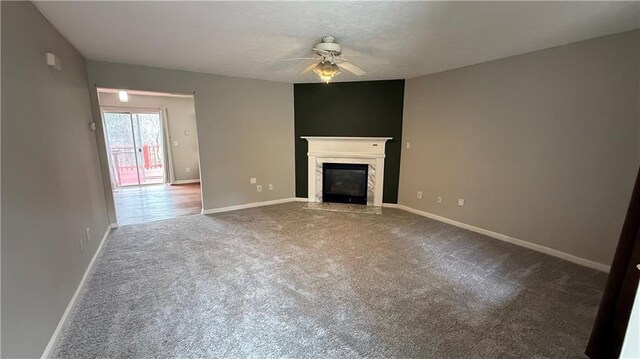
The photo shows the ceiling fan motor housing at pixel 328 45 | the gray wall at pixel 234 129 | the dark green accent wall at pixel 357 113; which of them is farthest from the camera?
the dark green accent wall at pixel 357 113

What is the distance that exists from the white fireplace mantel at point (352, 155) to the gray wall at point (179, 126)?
363 cm

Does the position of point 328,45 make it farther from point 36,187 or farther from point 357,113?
point 36,187

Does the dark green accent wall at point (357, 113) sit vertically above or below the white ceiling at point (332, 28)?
below

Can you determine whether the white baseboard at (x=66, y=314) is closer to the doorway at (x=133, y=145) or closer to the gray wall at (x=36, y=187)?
the gray wall at (x=36, y=187)

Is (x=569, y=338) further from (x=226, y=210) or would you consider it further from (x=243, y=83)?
(x=243, y=83)

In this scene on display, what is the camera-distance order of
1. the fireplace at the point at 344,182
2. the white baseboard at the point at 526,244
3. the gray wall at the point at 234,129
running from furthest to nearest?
the fireplace at the point at 344,182
the gray wall at the point at 234,129
the white baseboard at the point at 526,244

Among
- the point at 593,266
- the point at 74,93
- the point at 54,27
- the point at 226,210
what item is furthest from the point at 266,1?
the point at 593,266

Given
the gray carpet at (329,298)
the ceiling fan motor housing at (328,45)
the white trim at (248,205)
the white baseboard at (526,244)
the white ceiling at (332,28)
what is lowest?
the gray carpet at (329,298)

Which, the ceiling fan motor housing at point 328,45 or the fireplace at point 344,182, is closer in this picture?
the ceiling fan motor housing at point 328,45

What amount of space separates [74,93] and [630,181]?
581cm

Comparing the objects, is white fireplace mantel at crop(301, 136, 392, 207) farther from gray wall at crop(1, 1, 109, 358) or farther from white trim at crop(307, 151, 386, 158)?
gray wall at crop(1, 1, 109, 358)

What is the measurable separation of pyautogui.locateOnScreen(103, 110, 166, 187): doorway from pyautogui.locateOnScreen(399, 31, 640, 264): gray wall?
271 inches

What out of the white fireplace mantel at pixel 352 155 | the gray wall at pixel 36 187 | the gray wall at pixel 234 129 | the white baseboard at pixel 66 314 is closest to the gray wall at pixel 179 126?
the gray wall at pixel 234 129

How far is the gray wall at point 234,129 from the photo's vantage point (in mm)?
4055
